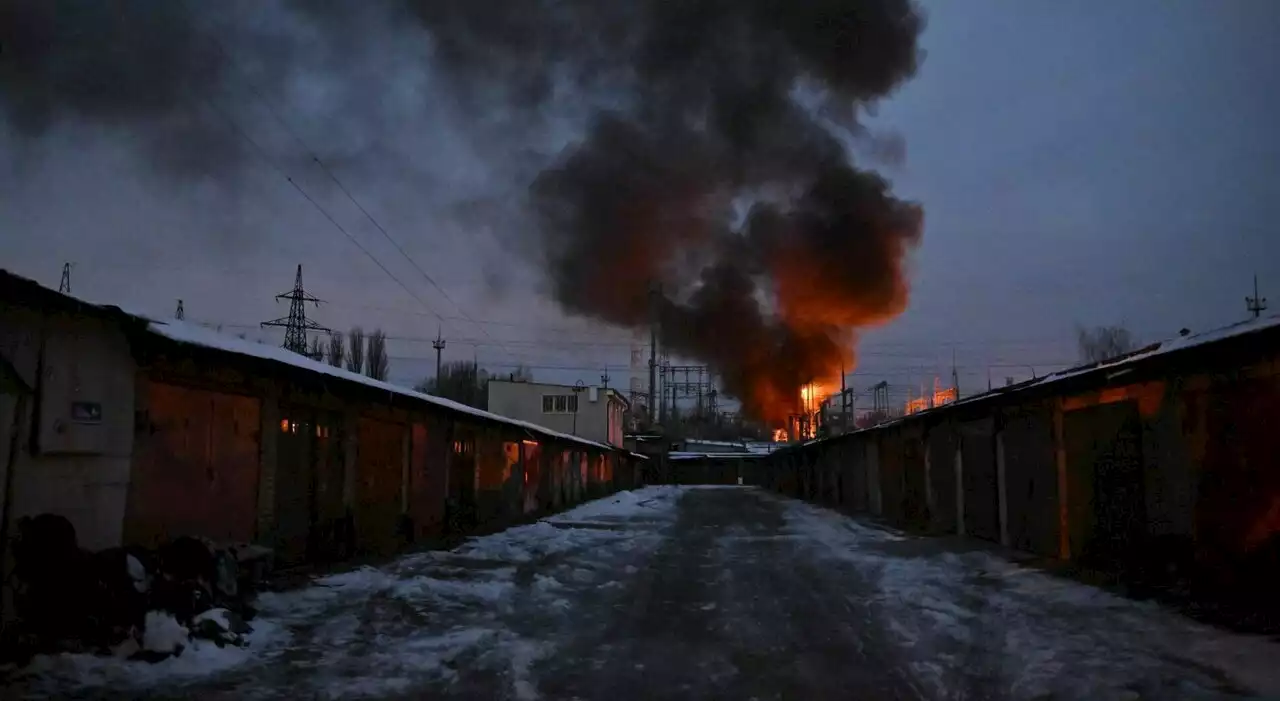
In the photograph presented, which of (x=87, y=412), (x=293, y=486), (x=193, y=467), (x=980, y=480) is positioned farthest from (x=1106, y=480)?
(x=87, y=412)

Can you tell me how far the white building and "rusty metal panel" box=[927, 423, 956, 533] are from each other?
143ft

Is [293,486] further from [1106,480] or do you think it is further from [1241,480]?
[1241,480]

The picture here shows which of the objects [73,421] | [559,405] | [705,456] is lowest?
[73,421]

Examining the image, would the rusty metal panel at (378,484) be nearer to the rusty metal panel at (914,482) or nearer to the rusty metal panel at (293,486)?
the rusty metal panel at (293,486)

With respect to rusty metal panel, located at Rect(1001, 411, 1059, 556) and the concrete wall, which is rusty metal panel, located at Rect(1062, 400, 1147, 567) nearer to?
rusty metal panel, located at Rect(1001, 411, 1059, 556)

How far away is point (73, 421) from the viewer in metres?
8.21

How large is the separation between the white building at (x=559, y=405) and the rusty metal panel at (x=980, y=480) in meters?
46.4

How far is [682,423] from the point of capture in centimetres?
9969

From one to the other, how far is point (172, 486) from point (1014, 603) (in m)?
9.15

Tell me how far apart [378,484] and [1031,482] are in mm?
11220

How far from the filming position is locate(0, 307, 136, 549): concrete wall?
25.0 ft

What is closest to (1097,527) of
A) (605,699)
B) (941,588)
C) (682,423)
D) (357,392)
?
(941,588)

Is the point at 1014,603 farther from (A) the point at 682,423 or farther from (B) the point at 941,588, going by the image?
(A) the point at 682,423

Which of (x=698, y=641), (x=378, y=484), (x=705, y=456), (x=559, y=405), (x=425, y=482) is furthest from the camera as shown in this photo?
(x=705, y=456)
